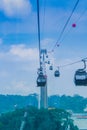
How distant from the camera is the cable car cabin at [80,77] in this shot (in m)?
7.40

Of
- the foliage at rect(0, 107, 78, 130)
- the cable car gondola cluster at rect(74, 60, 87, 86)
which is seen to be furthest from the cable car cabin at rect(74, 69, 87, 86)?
the foliage at rect(0, 107, 78, 130)

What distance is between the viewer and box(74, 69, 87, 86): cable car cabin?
24.3 ft

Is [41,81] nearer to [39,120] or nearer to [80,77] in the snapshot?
[80,77]

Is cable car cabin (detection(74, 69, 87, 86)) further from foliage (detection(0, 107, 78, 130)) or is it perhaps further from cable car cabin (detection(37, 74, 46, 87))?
foliage (detection(0, 107, 78, 130))

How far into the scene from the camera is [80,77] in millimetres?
7457

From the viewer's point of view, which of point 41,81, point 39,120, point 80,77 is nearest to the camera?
point 80,77

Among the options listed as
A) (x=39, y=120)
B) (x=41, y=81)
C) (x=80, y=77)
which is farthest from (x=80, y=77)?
(x=39, y=120)

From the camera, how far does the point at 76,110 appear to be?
8775 centimetres

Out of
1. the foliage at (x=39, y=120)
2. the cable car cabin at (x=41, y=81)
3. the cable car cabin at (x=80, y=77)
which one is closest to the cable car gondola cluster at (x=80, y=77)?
the cable car cabin at (x=80, y=77)

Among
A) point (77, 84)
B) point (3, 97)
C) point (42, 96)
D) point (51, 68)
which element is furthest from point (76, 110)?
point (77, 84)

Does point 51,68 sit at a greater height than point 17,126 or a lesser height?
greater

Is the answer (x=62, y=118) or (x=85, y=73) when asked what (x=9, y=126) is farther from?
Answer: (x=85, y=73)

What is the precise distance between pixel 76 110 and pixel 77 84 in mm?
81148

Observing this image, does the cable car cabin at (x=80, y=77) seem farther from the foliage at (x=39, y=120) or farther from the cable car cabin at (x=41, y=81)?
the foliage at (x=39, y=120)
